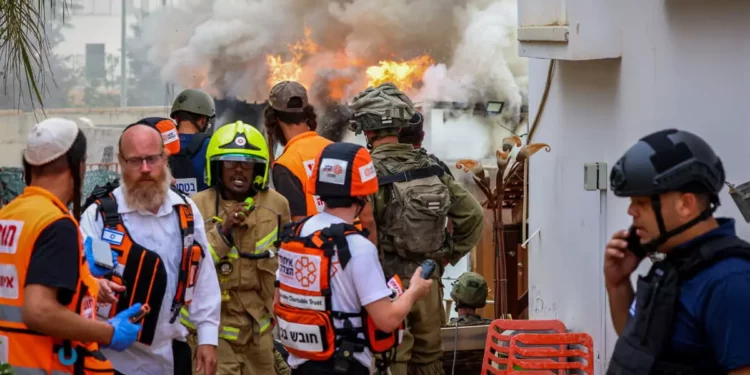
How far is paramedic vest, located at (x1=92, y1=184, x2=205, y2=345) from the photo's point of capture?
4660 millimetres

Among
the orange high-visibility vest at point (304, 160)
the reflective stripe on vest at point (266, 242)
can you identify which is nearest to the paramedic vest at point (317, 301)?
the reflective stripe on vest at point (266, 242)

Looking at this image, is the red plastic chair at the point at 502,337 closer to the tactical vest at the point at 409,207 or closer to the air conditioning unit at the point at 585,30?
the tactical vest at the point at 409,207

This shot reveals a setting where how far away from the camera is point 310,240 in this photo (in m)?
4.52

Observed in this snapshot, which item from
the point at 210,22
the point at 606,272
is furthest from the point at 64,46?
the point at 606,272

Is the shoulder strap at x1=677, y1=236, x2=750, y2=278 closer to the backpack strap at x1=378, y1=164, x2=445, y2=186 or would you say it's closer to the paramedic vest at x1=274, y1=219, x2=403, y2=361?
the paramedic vest at x1=274, y1=219, x2=403, y2=361

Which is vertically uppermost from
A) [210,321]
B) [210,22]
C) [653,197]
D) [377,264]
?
[210,22]

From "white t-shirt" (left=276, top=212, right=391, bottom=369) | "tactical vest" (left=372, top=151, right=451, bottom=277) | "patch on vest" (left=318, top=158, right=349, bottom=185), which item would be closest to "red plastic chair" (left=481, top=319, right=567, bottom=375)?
"tactical vest" (left=372, top=151, right=451, bottom=277)

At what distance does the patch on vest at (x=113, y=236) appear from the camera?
186 inches

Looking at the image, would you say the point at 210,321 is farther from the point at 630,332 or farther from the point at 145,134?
the point at 630,332

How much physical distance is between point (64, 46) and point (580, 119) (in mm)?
28155

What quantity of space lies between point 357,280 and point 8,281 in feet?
4.53

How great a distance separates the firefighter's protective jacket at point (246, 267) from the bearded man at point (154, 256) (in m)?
0.88

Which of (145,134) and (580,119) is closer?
(145,134)

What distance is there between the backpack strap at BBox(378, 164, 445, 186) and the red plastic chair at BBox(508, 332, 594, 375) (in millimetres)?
1178
